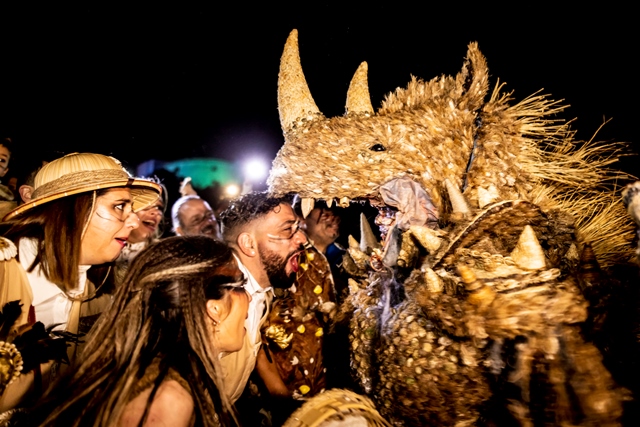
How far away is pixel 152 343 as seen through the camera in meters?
1.64

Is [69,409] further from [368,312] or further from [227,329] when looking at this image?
[368,312]

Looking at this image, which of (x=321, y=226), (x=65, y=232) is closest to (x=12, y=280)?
(x=65, y=232)

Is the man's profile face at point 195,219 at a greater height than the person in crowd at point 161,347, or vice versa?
the man's profile face at point 195,219

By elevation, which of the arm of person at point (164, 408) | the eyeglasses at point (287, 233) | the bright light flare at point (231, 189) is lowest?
the arm of person at point (164, 408)

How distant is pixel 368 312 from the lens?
233cm

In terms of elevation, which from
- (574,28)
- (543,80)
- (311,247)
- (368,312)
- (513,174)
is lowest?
(368,312)

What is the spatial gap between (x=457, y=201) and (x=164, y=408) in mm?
1622

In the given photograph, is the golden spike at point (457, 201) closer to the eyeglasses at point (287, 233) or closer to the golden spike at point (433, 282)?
the golden spike at point (433, 282)

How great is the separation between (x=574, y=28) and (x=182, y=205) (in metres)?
5.12

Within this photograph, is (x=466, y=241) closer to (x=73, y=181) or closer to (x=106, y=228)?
(x=106, y=228)

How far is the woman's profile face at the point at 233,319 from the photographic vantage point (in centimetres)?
194

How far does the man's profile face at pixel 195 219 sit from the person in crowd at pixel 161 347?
12.1 feet

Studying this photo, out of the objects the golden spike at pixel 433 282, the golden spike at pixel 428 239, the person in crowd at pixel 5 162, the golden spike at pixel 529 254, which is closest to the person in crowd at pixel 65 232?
the person in crowd at pixel 5 162

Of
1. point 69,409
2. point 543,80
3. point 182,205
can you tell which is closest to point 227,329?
point 69,409
